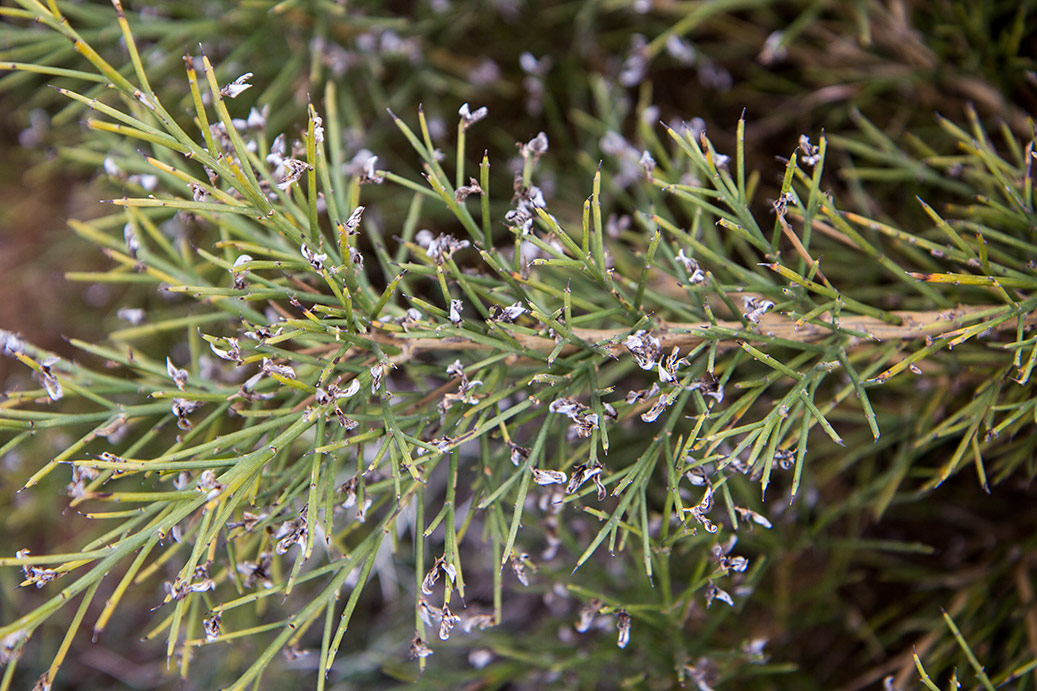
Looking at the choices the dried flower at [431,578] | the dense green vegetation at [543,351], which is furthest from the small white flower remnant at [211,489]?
the dried flower at [431,578]

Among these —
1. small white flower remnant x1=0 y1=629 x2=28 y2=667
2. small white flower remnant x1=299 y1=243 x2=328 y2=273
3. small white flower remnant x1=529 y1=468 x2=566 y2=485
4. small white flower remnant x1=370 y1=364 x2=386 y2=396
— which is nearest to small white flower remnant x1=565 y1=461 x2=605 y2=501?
small white flower remnant x1=529 y1=468 x2=566 y2=485

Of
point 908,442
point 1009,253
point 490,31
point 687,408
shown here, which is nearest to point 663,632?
point 687,408

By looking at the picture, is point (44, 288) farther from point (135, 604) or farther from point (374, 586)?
point (374, 586)

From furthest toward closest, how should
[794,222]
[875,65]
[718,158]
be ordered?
1. [875,65]
2. [794,222]
3. [718,158]

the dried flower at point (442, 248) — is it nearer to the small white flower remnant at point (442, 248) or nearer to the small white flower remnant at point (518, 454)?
the small white flower remnant at point (442, 248)

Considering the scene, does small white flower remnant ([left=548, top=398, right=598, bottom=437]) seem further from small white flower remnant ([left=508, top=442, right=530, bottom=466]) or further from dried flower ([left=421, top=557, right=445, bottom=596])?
dried flower ([left=421, top=557, right=445, bottom=596])

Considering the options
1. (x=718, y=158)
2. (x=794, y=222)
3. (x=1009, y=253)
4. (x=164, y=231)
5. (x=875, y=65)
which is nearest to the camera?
(x=718, y=158)
